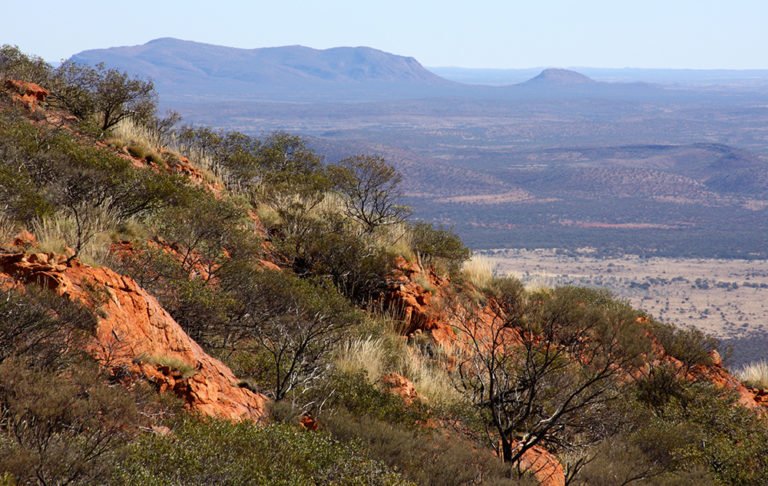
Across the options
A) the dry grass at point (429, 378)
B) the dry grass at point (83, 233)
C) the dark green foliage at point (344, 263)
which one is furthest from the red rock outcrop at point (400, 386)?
the dry grass at point (83, 233)

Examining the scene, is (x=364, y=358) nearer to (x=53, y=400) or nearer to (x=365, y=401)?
(x=365, y=401)

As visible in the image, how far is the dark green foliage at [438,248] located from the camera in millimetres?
13547

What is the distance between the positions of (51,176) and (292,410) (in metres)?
5.41

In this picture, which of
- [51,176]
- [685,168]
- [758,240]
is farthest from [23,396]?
[685,168]

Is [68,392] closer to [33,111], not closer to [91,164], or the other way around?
[91,164]

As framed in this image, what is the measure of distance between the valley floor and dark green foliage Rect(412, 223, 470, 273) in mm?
45331

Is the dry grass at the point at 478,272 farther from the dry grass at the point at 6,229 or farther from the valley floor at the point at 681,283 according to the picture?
the valley floor at the point at 681,283

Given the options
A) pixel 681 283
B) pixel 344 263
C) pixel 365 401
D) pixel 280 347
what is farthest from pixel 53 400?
pixel 681 283

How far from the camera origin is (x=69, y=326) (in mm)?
5574

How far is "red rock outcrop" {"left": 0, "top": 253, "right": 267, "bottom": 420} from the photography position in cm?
579

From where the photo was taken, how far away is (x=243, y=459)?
4.63 meters

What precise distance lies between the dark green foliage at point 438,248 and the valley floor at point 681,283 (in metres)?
45.3

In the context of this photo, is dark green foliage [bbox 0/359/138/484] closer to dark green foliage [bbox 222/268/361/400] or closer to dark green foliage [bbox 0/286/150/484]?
dark green foliage [bbox 0/286/150/484]

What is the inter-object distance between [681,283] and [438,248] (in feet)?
267
